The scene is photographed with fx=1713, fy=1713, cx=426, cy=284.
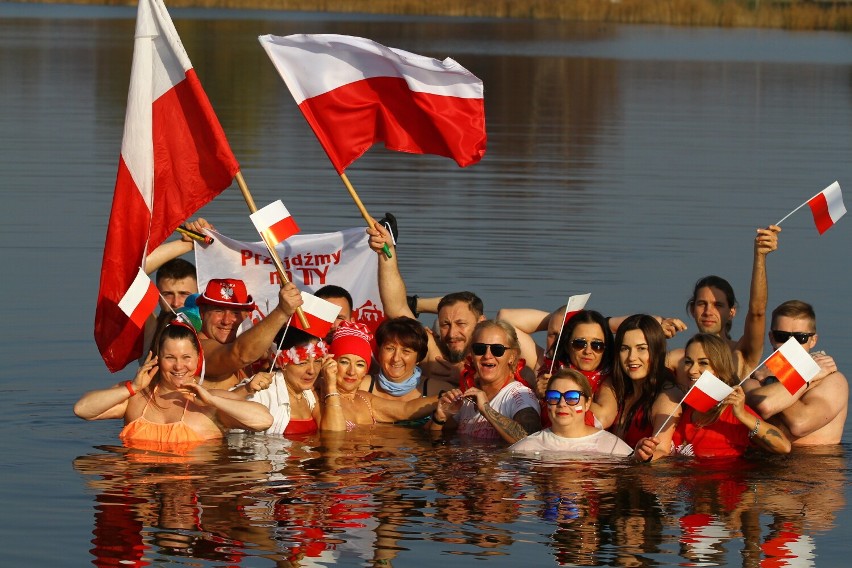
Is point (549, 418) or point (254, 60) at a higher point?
point (254, 60)

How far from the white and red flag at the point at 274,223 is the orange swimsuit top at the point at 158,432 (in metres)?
1.41

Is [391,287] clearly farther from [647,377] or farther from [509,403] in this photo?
[647,377]

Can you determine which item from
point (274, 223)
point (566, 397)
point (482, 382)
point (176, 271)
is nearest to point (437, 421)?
point (482, 382)

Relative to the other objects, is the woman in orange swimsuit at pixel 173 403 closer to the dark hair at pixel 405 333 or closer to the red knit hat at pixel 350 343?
the red knit hat at pixel 350 343

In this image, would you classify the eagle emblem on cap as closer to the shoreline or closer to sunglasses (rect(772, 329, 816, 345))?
sunglasses (rect(772, 329, 816, 345))

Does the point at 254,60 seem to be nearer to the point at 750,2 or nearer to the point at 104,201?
the point at 104,201

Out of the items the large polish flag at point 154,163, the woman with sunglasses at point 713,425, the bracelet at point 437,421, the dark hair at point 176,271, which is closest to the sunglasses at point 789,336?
the woman with sunglasses at point 713,425

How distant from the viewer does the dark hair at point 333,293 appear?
1458 cm

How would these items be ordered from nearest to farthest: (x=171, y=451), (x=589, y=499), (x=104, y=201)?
1. (x=589, y=499)
2. (x=171, y=451)
3. (x=104, y=201)

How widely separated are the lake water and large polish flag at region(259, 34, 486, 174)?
2543 millimetres

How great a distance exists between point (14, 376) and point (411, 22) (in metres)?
69.3

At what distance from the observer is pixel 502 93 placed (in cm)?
4691

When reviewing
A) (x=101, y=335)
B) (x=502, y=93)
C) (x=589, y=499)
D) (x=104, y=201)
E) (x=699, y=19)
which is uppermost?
(x=699, y=19)

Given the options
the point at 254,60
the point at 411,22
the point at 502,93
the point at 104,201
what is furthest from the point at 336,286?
the point at 411,22
